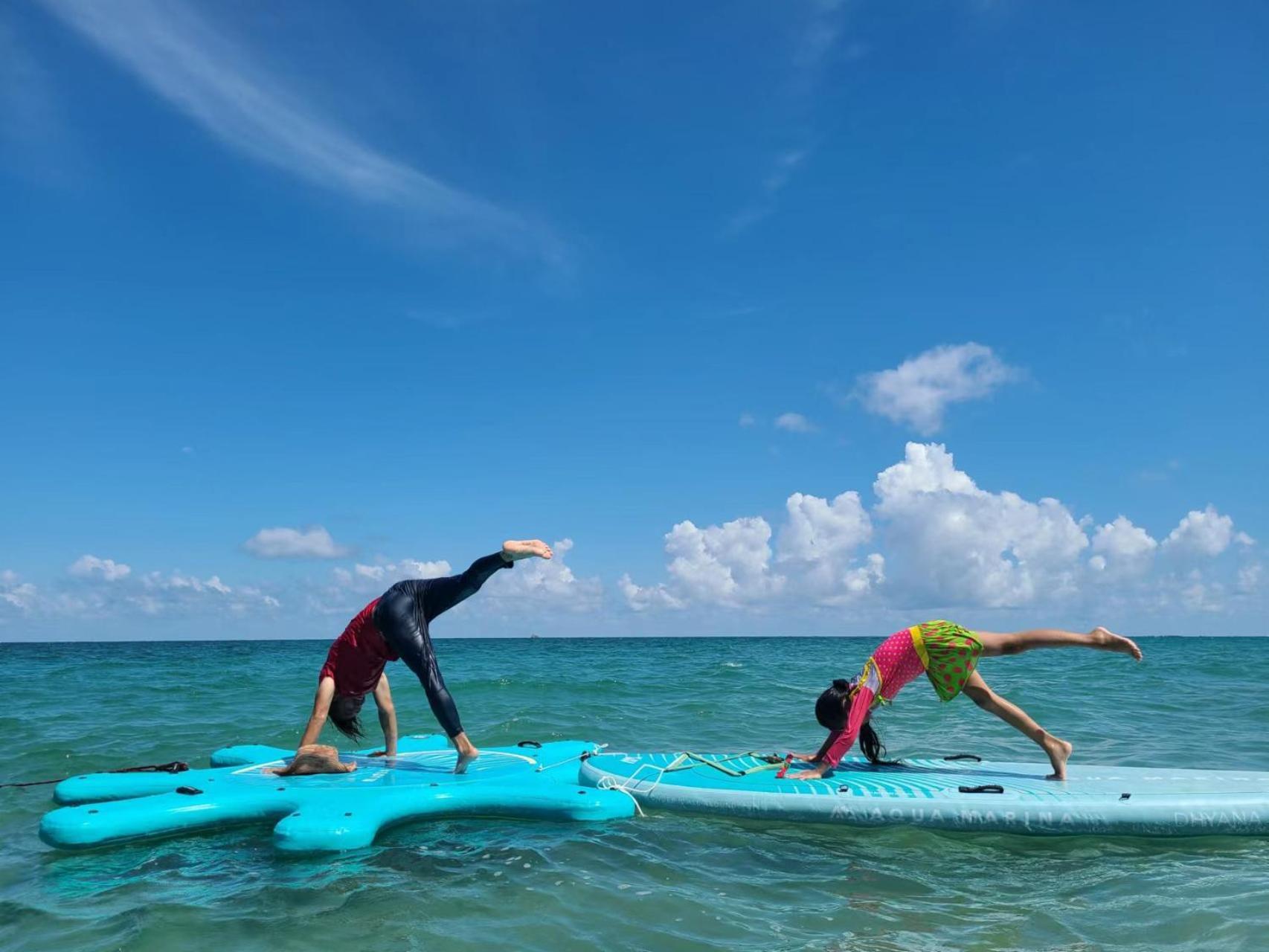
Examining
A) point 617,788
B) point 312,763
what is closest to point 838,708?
point 617,788

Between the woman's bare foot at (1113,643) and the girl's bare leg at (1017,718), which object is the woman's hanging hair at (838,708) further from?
the woman's bare foot at (1113,643)

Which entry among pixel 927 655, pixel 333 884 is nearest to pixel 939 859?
pixel 927 655

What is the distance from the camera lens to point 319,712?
6680mm

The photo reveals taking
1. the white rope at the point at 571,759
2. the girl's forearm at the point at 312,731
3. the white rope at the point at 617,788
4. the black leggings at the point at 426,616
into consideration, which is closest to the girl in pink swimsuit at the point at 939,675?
the white rope at the point at 617,788

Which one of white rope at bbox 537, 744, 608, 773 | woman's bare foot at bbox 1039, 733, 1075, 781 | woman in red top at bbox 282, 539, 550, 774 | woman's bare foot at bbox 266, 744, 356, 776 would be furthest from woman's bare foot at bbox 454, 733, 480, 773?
woman's bare foot at bbox 1039, 733, 1075, 781

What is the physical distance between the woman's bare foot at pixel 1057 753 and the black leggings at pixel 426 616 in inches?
164

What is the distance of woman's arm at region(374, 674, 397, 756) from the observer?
24.3 ft

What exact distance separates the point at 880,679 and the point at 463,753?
3.21 m

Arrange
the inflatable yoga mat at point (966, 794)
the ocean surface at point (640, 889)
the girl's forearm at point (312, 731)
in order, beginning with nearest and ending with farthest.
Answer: the ocean surface at point (640, 889), the inflatable yoga mat at point (966, 794), the girl's forearm at point (312, 731)

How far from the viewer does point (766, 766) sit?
679 centimetres

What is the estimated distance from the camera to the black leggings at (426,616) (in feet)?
21.5

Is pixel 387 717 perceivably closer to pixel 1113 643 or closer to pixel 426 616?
pixel 426 616

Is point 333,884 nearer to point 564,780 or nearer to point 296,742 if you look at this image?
point 564,780

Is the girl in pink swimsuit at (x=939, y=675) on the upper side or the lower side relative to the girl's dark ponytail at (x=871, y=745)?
upper
